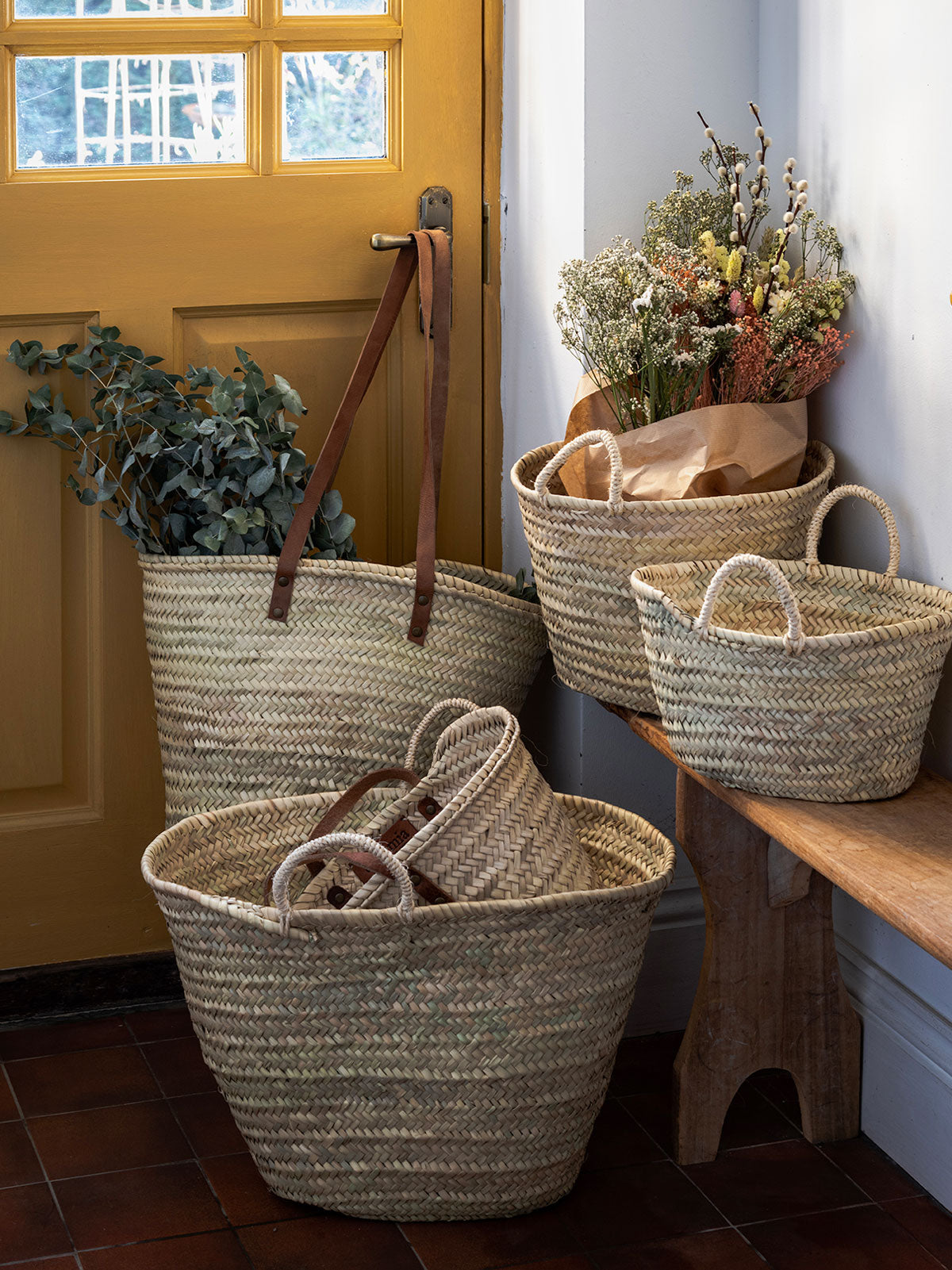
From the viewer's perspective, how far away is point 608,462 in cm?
169

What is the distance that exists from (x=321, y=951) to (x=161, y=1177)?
47 centimetres

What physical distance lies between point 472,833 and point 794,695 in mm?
402

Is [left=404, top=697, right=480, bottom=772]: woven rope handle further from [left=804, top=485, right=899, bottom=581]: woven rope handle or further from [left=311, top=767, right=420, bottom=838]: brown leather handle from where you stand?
[left=804, top=485, right=899, bottom=581]: woven rope handle

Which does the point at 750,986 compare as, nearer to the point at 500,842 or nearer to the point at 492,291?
the point at 500,842

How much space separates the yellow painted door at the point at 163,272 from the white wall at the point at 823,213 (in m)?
0.14

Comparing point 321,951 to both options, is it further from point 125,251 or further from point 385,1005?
point 125,251

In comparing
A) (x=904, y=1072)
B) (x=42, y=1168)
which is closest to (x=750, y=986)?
(x=904, y=1072)

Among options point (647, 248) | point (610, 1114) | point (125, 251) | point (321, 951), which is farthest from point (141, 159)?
Result: point (610, 1114)

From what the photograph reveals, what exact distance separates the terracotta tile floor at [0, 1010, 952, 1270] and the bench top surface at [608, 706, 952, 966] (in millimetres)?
554

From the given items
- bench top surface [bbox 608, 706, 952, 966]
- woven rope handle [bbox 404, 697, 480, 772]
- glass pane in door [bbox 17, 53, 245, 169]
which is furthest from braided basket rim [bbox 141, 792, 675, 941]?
glass pane in door [bbox 17, 53, 245, 169]

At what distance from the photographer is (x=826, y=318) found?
1.72m

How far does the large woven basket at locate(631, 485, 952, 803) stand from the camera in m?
1.37

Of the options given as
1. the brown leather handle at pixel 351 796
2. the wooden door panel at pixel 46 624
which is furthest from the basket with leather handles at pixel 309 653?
the wooden door panel at pixel 46 624

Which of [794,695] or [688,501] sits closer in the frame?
[794,695]
